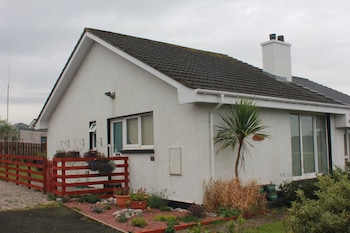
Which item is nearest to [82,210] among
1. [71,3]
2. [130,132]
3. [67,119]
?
[130,132]

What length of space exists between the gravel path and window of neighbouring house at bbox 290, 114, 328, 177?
7.65 metres

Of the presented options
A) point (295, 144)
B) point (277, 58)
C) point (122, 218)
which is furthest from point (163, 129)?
point (277, 58)

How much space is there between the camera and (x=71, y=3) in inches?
424

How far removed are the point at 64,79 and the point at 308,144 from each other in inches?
373

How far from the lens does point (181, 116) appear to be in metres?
9.52

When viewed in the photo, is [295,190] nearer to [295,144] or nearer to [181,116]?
[295,144]

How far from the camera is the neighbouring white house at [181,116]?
923 cm

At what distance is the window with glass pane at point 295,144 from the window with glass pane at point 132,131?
484cm

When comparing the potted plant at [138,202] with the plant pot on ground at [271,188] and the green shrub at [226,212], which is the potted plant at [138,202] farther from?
the plant pot on ground at [271,188]

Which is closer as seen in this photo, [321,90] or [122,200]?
[122,200]

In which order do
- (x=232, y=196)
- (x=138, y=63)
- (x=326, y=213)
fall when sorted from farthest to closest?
(x=138, y=63) < (x=232, y=196) < (x=326, y=213)

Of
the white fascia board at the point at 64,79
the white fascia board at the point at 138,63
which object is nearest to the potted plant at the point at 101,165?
the white fascia board at the point at 138,63

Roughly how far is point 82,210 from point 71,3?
5834mm

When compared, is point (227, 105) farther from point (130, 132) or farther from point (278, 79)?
point (278, 79)
